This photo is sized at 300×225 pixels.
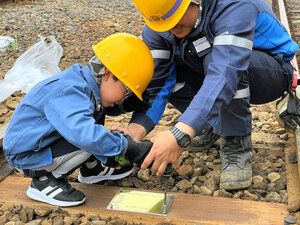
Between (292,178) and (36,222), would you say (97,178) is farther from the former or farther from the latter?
(292,178)

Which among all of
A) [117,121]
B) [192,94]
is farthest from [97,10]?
[192,94]

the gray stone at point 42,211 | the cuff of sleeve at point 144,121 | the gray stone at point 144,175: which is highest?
the gray stone at point 42,211

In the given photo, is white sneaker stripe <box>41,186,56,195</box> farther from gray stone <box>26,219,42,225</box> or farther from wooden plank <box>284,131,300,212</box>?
wooden plank <box>284,131,300,212</box>

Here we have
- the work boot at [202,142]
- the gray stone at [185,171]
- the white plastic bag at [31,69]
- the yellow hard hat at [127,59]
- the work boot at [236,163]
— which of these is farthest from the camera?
the white plastic bag at [31,69]

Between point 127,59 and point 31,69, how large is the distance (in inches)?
118

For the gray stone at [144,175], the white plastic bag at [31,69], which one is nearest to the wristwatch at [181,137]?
the gray stone at [144,175]

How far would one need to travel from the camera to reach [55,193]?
324 centimetres

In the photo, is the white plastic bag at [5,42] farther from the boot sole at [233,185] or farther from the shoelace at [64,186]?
the boot sole at [233,185]

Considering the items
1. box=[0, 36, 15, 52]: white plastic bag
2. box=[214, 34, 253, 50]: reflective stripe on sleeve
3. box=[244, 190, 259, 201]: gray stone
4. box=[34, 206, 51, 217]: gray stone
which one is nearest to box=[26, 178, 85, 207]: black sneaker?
box=[34, 206, 51, 217]: gray stone

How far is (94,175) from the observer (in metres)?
3.57

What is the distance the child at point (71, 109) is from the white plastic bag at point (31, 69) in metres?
2.25

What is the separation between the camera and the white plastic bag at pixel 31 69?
5578 millimetres

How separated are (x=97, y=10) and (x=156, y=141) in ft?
29.7

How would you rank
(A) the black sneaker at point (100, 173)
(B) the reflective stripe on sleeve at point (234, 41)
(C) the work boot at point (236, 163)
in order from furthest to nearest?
(A) the black sneaker at point (100, 173), (C) the work boot at point (236, 163), (B) the reflective stripe on sleeve at point (234, 41)
